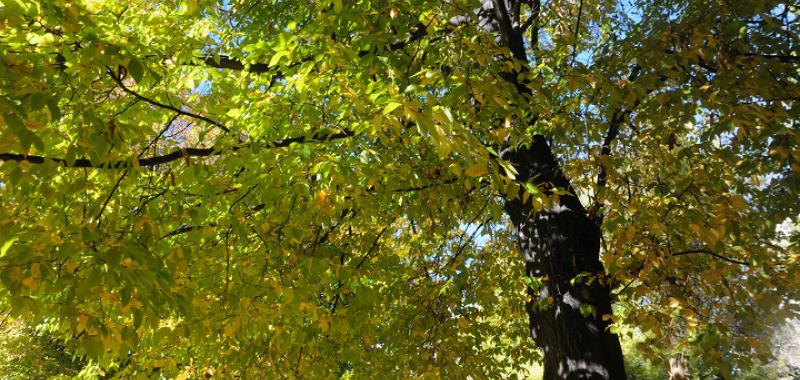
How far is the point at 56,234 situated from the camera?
2.78 m

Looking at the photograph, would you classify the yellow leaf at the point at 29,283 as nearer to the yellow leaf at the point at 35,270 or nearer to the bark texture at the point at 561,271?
the yellow leaf at the point at 35,270

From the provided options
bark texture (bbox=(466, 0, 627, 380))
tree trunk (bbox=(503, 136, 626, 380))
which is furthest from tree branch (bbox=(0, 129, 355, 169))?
tree trunk (bbox=(503, 136, 626, 380))

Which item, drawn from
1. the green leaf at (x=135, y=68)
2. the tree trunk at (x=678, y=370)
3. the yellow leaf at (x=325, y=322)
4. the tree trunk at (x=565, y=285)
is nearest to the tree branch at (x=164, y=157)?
the green leaf at (x=135, y=68)

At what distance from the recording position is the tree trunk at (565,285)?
4.15 meters

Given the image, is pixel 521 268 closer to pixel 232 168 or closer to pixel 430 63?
pixel 430 63

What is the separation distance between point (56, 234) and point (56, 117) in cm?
88

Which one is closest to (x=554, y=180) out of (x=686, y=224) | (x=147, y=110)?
(x=686, y=224)

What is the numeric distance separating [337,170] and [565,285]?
255 cm

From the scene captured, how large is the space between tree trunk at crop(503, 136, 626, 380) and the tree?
2cm

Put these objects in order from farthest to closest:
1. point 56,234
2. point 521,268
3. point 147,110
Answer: point 521,268 < point 147,110 < point 56,234

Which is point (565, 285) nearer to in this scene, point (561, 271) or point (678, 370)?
point (561, 271)

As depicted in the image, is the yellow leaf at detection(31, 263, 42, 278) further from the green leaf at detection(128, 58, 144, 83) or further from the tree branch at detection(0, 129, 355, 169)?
the green leaf at detection(128, 58, 144, 83)

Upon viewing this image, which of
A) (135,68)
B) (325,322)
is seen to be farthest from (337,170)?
(325,322)

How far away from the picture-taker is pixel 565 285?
4426mm
